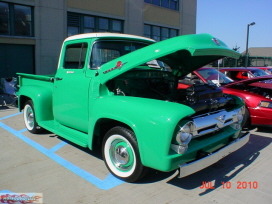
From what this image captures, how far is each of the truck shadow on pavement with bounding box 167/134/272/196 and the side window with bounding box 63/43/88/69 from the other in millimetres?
2391

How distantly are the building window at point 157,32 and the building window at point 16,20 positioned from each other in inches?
339

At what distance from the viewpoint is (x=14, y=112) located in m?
8.45

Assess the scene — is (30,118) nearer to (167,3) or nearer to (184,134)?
(184,134)

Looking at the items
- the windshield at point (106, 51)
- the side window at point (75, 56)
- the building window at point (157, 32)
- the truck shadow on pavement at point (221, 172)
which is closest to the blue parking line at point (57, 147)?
the side window at point (75, 56)

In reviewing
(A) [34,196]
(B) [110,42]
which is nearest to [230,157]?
(B) [110,42]

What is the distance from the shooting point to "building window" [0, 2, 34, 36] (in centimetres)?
1261

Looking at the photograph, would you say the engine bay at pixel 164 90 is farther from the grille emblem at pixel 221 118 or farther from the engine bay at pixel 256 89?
the engine bay at pixel 256 89

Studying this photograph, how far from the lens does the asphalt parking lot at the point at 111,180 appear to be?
128 inches

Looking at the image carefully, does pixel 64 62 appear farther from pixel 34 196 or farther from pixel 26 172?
pixel 34 196

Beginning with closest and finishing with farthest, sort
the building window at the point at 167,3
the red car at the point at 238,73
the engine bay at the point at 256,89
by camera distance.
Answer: the engine bay at the point at 256,89, the red car at the point at 238,73, the building window at the point at 167,3

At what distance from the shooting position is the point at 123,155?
11.7 feet

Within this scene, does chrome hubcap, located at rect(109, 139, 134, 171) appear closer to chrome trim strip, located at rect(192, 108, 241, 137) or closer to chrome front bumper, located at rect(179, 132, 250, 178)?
chrome front bumper, located at rect(179, 132, 250, 178)

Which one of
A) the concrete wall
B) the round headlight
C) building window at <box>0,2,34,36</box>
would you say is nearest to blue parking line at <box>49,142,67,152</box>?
the round headlight

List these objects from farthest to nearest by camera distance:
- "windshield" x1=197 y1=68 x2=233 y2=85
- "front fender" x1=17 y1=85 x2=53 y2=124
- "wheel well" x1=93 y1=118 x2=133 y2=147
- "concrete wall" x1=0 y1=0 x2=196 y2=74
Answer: "concrete wall" x1=0 y1=0 x2=196 y2=74 < "windshield" x1=197 y1=68 x2=233 y2=85 < "front fender" x1=17 y1=85 x2=53 y2=124 < "wheel well" x1=93 y1=118 x2=133 y2=147
